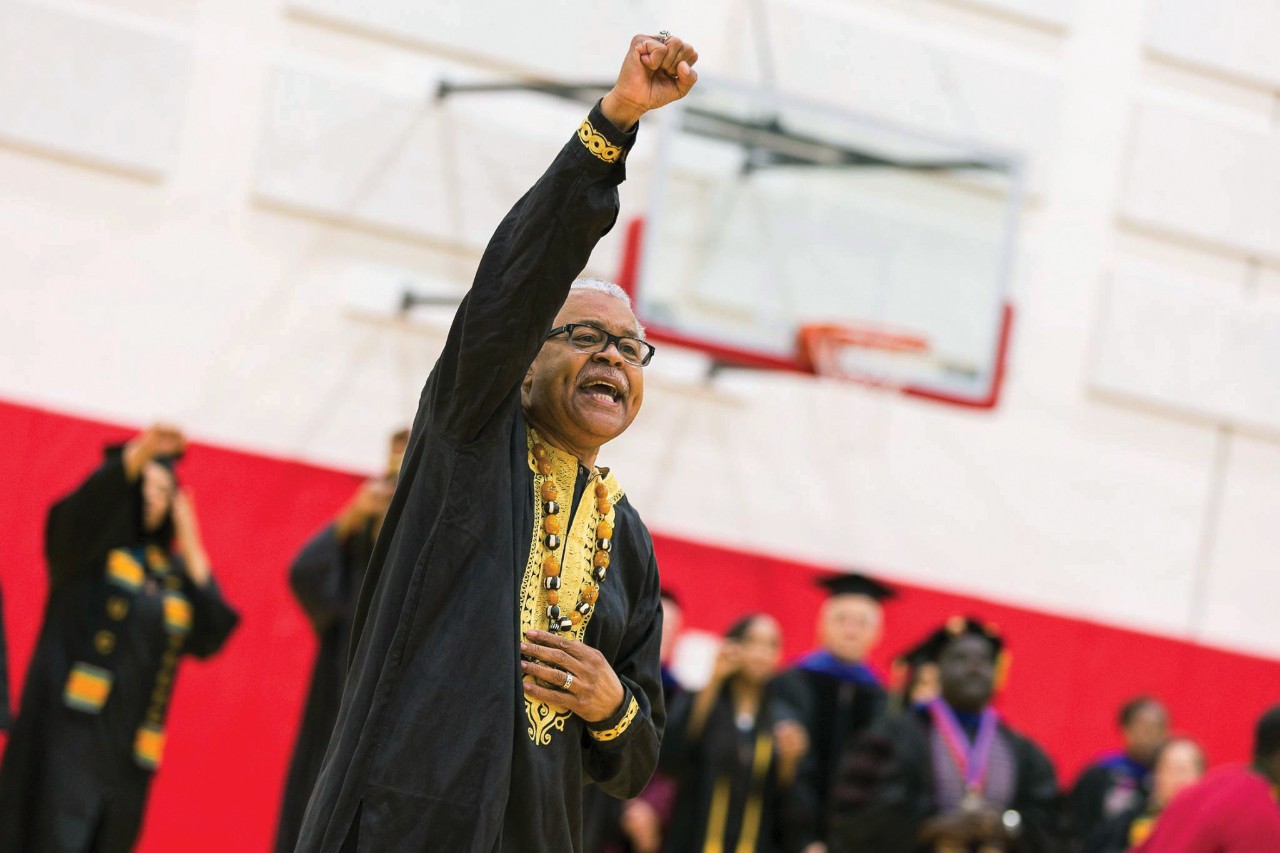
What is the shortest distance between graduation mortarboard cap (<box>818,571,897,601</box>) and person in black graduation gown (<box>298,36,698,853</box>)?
4923mm

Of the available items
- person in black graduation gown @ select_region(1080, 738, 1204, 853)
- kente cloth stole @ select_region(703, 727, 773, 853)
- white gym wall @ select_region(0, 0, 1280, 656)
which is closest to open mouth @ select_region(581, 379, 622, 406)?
kente cloth stole @ select_region(703, 727, 773, 853)

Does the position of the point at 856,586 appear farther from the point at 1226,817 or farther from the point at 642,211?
the point at 1226,817

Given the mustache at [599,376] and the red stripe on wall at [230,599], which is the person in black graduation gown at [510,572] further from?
the red stripe on wall at [230,599]

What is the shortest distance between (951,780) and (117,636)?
3204mm

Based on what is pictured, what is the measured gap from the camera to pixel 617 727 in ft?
9.61

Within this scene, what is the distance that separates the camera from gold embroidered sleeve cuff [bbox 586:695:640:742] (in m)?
2.92

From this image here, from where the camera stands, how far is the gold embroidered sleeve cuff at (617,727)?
292 centimetres

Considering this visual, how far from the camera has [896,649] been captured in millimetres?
9016

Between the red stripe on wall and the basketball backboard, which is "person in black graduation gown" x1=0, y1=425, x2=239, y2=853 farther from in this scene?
the basketball backboard

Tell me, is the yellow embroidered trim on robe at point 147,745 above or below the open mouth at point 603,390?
below

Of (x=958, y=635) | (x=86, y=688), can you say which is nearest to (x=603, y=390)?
(x=86, y=688)

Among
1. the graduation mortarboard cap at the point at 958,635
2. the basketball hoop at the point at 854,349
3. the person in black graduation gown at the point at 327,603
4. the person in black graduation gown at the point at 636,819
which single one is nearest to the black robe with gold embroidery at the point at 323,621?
the person in black graduation gown at the point at 327,603

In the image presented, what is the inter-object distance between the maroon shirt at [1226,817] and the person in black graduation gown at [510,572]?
2.92 meters

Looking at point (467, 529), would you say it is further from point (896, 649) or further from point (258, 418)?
point (896, 649)
